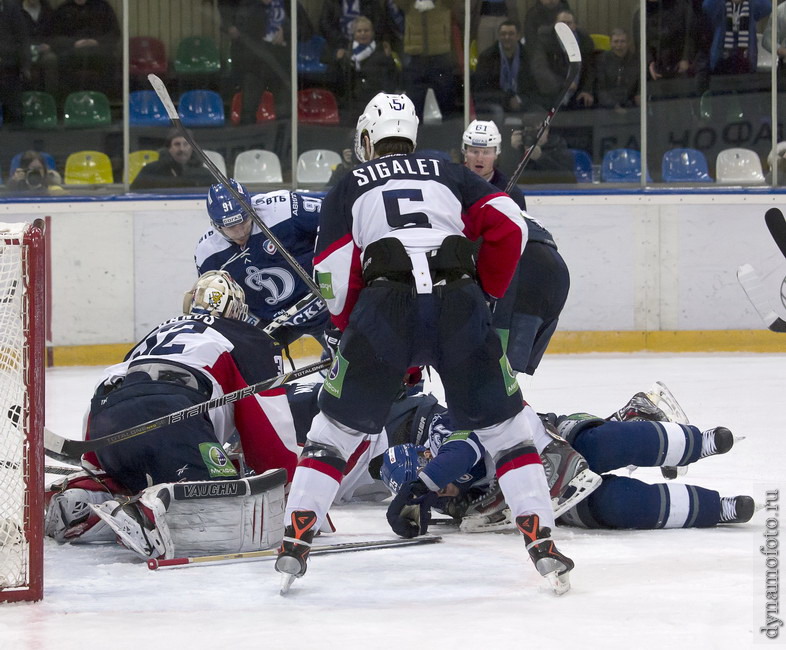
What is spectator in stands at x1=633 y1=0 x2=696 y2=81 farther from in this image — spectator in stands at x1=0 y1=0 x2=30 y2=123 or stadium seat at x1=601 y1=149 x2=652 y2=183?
spectator in stands at x1=0 y1=0 x2=30 y2=123

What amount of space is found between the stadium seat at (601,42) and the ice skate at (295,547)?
217 inches

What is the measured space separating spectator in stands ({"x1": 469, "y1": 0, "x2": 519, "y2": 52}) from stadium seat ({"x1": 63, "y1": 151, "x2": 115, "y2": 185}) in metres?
2.20

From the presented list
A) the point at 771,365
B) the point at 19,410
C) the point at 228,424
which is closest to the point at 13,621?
the point at 19,410

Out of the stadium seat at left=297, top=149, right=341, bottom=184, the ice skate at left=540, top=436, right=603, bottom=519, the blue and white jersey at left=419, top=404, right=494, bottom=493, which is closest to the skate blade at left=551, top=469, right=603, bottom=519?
the ice skate at left=540, top=436, right=603, bottom=519

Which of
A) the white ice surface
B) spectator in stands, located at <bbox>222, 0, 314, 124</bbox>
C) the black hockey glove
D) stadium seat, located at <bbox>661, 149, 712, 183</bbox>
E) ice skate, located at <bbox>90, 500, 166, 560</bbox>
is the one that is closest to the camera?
the white ice surface

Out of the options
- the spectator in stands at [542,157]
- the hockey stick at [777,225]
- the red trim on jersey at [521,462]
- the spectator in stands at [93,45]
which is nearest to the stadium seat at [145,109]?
the spectator in stands at [93,45]

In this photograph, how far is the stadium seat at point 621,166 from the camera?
765cm

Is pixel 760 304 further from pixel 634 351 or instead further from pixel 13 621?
pixel 13 621

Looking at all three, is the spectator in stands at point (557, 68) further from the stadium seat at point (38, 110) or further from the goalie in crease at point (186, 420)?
the goalie in crease at point (186, 420)

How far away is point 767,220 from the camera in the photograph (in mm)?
7422

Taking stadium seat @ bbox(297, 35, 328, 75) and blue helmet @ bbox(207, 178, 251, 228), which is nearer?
blue helmet @ bbox(207, 178, 251, 228)

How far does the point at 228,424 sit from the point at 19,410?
2.84 ft

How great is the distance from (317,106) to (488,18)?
112 centimetres

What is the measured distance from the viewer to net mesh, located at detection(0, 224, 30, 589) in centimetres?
262
